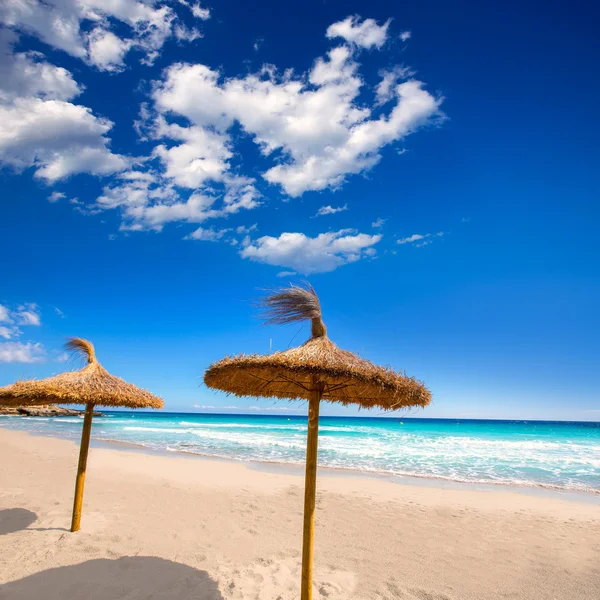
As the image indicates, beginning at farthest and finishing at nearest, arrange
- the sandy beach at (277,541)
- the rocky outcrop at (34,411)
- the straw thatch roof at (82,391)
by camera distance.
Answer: the rocky outcrop at (34,411) → the straw thatch roof at (82,391) → the sandy beach at (277,541)

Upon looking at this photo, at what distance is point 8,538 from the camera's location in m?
5.35

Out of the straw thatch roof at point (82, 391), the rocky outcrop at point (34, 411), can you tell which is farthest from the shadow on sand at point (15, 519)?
the rocky outcrop at point (34, 411)

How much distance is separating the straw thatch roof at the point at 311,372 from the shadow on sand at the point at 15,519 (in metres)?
4.12

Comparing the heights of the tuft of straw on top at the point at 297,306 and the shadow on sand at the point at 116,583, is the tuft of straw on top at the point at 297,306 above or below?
above

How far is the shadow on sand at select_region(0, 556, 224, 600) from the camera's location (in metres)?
4.04

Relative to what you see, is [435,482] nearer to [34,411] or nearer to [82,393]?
[82,393]

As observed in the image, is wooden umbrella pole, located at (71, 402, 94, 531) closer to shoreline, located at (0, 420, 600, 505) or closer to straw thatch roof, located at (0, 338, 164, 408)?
straw thatch roof, located at (0, 338, 164, 408)

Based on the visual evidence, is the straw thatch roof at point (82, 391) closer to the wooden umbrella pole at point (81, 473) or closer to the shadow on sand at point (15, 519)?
the wooden umbrella pole at point (81, 473)

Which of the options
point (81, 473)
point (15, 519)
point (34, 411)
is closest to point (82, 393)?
point (81, 473)

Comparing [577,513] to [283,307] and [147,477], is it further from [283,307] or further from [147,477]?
[147,477]

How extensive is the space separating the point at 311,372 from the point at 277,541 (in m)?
4.28

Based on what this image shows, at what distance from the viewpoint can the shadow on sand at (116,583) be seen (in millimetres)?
4043

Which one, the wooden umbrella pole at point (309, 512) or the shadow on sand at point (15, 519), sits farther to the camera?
the shadow on sand at point (15, 519)

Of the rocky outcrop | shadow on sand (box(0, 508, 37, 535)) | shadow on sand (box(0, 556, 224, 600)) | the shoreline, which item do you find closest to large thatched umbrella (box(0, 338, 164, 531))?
shadow on sand (box(0, 508, 37, 535))
